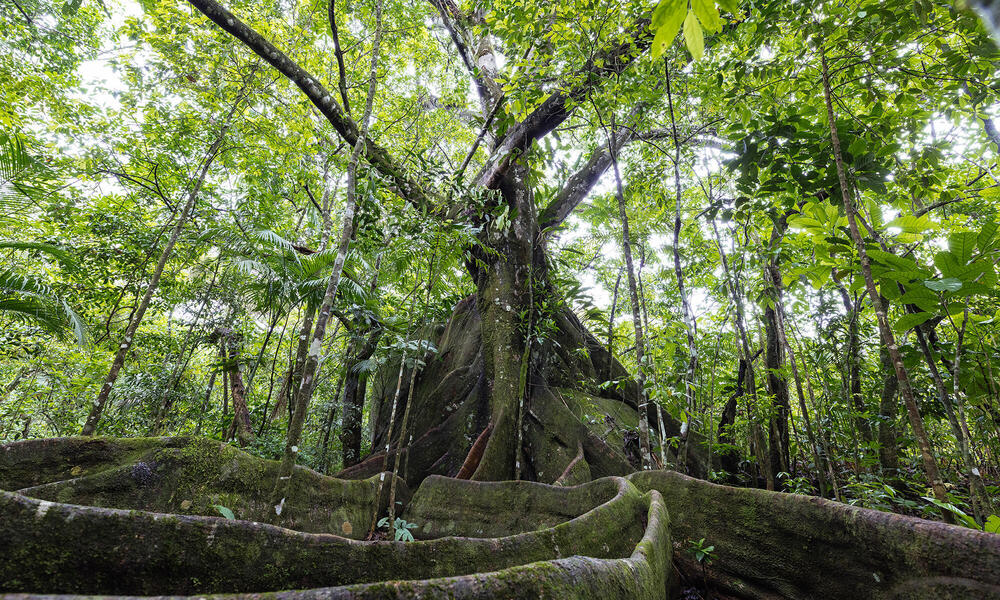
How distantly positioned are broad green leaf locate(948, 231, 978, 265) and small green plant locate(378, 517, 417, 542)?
398 centimetres

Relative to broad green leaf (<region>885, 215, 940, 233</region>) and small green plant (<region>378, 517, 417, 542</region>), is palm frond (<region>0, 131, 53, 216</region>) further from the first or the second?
broad green leaf (<region>885, 215, 940, 233</region>)

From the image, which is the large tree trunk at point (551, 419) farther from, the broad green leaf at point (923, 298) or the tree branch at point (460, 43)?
the tree branch at point (460, 43)

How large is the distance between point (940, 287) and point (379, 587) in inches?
107

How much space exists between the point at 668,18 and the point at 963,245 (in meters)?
2.16

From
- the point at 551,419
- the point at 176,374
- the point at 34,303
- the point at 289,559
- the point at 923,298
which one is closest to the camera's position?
the point at 289,559

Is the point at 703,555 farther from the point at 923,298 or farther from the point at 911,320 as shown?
the point at 923,298

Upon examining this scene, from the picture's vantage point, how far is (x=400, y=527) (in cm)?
367

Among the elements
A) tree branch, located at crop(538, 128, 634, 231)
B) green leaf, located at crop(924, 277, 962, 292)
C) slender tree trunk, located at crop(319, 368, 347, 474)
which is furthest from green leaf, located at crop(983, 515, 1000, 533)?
slender tree trunk, located at crop(319, 368, 347, 474)

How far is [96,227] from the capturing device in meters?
6.99

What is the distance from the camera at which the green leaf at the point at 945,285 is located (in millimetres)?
1929

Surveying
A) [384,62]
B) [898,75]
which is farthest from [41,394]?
[898,75]

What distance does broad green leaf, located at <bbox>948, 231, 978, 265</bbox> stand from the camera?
2.07 m

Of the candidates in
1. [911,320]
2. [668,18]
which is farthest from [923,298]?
[668,18]

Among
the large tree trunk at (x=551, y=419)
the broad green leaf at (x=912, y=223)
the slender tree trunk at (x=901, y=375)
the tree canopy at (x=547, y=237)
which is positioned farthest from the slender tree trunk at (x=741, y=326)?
the slender tree trunk at (x=901, y=375)
